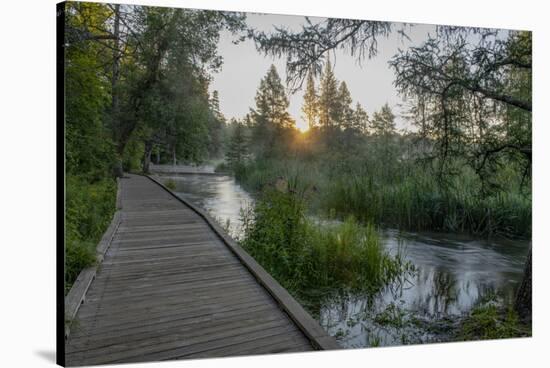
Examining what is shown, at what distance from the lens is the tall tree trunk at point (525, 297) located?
13.4ft

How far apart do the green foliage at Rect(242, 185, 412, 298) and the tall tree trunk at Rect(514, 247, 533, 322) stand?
100 centimetres

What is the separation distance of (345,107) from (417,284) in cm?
157

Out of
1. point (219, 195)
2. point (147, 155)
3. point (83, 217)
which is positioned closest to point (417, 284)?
point (219, 195)

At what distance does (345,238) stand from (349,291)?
460 mm

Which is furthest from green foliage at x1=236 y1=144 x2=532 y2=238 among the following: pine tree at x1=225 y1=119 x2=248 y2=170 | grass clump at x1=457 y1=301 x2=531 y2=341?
grass clump at x1=457 y1=301 x2=531 y2=341

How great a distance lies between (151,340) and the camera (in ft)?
9.38

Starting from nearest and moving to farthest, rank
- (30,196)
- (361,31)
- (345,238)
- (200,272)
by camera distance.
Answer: (30,196)
(200,272)
(361,31)
(345,238)

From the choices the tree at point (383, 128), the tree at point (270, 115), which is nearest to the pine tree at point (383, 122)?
the tree at point (383, 128)

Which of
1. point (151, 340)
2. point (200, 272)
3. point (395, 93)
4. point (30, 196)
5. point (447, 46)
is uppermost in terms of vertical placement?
point (447, 46)

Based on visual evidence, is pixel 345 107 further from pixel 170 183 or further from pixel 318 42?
pixel 170 183

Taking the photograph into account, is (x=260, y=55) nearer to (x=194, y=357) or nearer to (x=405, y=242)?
(x=405, y=242)

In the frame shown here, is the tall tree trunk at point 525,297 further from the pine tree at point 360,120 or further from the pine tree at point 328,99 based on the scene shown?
the pine tree at point 328,99

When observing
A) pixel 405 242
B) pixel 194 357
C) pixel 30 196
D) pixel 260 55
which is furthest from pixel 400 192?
pixel 30 196

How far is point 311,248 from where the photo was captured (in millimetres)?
4168
